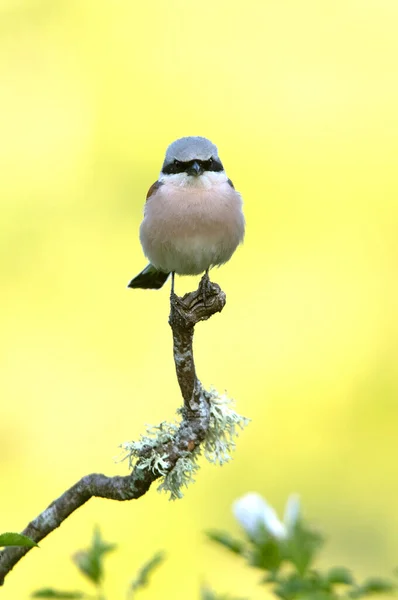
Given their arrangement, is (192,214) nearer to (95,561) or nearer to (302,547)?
(95,561)

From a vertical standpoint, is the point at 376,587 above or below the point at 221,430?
below

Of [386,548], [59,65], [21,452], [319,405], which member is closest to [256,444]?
[319,405]

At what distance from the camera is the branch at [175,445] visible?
76.1 inches

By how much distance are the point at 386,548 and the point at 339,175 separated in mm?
2837

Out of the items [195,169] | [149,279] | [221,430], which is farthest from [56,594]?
[149,279]

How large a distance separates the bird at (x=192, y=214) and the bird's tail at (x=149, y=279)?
20.8 inches

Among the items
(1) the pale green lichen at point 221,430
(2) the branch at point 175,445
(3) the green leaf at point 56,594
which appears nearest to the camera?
(3) the green leaf at point 56,594

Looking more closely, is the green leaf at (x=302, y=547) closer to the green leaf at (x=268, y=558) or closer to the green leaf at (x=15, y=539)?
the green leaf at (x=268, y=558)

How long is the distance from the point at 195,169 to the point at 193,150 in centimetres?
7

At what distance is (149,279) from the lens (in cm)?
395

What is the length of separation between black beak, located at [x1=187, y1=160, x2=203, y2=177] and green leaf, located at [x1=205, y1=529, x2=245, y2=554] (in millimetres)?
2026

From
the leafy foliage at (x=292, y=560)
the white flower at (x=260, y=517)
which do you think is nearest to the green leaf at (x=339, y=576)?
the leafy foliage at (x=292, y=560)

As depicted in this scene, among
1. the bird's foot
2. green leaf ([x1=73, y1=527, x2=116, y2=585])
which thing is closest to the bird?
the bird's foot

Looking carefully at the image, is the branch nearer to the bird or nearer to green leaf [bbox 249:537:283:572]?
green leaf [bbox 249:537:283:572]
